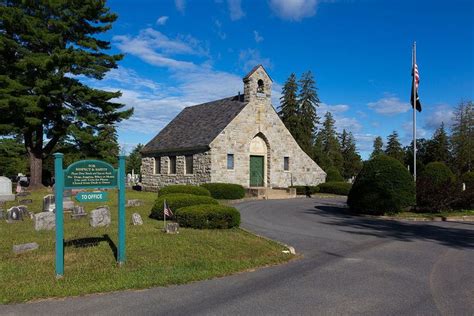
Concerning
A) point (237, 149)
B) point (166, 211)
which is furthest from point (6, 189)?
point (237, 149)

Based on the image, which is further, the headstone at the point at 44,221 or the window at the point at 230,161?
the window at the point at 230,161

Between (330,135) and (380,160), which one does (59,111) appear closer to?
(380,160)

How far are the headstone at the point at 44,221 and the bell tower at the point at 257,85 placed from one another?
2181 centimetres

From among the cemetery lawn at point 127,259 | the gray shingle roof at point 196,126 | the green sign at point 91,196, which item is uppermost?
the gray shingle roof at point 196,126

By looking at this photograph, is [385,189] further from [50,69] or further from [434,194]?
[50,69]

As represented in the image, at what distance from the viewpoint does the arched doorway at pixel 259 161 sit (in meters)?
33.2

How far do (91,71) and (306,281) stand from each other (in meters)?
28.1

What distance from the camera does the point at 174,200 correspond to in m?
15.3

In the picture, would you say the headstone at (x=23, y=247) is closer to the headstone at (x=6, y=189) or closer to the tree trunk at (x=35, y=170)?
the headstone at (x=6, y=189)

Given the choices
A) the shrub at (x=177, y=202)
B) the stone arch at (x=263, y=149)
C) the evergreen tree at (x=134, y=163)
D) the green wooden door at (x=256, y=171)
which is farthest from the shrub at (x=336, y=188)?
the evergreen tree at (x=134, y=163)

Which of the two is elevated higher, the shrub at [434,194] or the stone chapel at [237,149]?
the stone chapel at [237,149]

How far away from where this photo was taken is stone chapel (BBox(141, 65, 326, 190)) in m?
31.1

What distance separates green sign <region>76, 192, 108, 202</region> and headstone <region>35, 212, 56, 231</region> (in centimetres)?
536

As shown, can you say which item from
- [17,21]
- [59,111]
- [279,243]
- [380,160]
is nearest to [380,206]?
[380,160]
